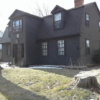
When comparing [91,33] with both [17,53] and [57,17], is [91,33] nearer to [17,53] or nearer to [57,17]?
[57,17]

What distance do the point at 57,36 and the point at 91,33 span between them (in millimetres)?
3790

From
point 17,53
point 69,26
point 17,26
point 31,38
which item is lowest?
point 17,53

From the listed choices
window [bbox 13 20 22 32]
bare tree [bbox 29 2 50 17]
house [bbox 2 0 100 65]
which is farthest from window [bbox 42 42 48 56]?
bare tree [bbox 29 2 50 17]

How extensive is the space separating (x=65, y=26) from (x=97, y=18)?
15.7 ft

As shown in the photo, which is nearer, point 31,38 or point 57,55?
point 57,55

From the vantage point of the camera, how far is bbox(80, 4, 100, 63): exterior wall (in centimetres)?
1213

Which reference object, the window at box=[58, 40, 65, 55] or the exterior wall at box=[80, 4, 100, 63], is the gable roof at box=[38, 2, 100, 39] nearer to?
the exterior wall at box=[80, 4, 100, 63]

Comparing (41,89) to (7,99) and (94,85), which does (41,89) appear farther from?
(94,85)

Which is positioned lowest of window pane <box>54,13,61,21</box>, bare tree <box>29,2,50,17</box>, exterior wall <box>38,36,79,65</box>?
exterior wall <box>38,36,79,65</box>

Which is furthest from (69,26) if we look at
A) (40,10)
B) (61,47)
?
(40,10)

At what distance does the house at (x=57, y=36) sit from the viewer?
12.1 meters

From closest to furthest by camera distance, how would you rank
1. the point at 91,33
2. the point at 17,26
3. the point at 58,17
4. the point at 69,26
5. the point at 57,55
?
the point at 69,26
the point at 57,55
the point at 58,17
the point at 91,33
the point at 17,26

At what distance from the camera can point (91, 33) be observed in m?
13.8

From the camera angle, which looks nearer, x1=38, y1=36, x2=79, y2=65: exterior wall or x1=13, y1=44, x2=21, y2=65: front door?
x1=38, y1=36, x2=79, y2=65: exterior wall
